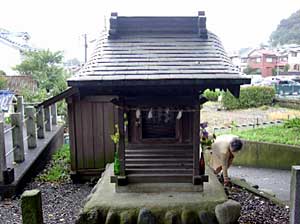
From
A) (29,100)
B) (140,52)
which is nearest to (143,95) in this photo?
(140,52)

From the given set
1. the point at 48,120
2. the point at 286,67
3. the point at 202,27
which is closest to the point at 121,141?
the point at 202,27

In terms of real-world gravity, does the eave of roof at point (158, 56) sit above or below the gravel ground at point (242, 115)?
above

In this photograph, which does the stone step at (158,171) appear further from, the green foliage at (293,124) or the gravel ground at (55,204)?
the green foliage at (293,124)

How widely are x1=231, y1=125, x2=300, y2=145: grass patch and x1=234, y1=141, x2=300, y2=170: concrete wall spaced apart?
1.04 ft

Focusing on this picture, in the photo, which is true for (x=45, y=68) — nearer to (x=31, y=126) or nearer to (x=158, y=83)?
(x=31, y=126)

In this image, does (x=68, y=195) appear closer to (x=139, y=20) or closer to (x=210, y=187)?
(x=210, y=187)

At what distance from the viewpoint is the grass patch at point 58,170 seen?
274 inches

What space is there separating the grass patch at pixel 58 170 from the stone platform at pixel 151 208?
2527 mm

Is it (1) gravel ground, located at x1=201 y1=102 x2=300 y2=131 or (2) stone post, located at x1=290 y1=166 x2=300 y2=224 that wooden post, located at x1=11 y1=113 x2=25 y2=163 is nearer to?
(2) stone post, located at x1=290 y1=166 x2=300 y2=224

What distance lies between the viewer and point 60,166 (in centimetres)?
766

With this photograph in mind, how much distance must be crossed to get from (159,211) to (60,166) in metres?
3.99

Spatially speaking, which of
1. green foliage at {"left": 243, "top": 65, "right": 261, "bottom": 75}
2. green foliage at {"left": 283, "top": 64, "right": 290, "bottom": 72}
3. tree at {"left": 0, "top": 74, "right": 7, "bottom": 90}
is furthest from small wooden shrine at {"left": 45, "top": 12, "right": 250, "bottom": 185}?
green foliage at {"left": 283, "top": 64, "right": 290, "bottom": 72}

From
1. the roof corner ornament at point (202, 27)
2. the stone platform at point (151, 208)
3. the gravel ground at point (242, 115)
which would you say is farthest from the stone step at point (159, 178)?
the gravel ground at point (242, 115)

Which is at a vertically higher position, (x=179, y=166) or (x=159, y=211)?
(x=179, y=166)
